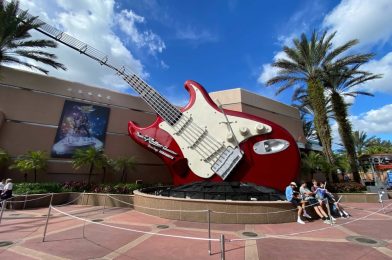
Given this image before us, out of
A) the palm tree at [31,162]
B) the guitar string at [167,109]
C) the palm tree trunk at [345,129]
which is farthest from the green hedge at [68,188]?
the palm tree trunk at [345,129]

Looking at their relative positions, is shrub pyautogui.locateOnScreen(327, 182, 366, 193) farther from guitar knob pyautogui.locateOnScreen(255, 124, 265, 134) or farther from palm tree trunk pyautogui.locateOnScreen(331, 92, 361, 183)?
guitar knob pyautogui.locateOnScreen(255, 124, 265, 134)

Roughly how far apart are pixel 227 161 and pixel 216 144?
3.61 ft

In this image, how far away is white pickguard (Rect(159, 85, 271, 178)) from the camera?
1189 centimetres

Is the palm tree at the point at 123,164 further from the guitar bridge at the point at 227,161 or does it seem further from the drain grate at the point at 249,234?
the drain grate at the point at 249,234

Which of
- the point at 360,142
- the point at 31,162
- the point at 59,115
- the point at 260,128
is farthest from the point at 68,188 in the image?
the point at 360,142

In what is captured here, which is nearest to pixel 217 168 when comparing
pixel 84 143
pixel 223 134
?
pixel 223 134

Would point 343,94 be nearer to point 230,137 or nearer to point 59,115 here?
point 230,137

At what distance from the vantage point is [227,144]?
12.0 m

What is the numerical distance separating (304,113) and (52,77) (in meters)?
24.1

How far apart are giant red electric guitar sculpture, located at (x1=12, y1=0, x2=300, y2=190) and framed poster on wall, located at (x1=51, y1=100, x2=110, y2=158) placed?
3683mm

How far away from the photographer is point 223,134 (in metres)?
12.3

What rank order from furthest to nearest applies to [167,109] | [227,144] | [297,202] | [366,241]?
[167,109] → [227,144] → [297,202] → [366,241]

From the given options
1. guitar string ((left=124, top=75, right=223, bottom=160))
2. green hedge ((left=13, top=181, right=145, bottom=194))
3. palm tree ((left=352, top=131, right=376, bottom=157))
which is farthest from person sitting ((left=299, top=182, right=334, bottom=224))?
palm tree ((left=352, top=131, right=376, bottom=157))

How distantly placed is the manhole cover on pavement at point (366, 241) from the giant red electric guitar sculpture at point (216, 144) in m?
5.58
